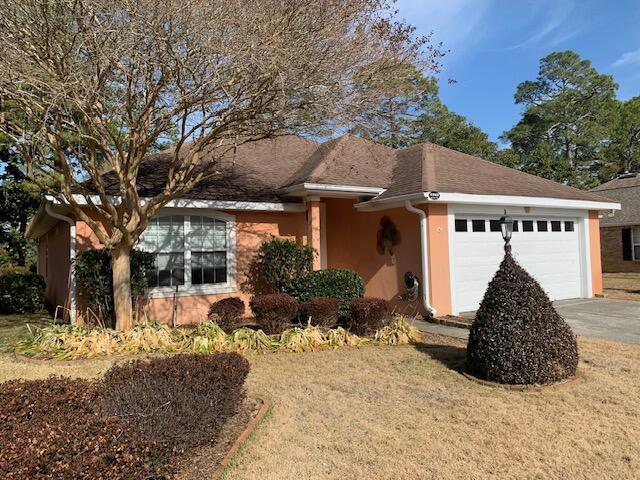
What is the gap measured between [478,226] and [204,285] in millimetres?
6801

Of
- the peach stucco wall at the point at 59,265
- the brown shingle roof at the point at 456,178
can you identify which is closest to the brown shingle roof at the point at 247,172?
the peach stucco wall at the point at 59,265

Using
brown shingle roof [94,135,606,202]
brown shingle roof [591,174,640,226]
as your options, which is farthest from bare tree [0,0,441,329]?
brown shingle roof [591,174,640,226]

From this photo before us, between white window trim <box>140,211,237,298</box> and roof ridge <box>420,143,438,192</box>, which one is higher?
roof ridge <box>420,143,438,192</box>

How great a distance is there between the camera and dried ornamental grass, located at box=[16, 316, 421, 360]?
24.9 feet

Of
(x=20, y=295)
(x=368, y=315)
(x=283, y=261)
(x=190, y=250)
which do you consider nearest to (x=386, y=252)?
(x=283, y=261)

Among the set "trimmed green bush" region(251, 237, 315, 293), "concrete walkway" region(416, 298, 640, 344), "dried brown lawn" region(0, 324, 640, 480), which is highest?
"trimmed green bush" region(251, 237, 315, 293)

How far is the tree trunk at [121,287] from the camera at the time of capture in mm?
8688

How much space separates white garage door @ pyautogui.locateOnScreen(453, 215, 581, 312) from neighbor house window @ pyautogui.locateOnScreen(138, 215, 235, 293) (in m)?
5.56

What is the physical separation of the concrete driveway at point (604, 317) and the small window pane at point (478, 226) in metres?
2.59

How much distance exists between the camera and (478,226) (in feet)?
37.1

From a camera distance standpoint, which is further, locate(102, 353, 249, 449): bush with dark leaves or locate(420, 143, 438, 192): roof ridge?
locate(420, 143, 438, 192): roof ridge

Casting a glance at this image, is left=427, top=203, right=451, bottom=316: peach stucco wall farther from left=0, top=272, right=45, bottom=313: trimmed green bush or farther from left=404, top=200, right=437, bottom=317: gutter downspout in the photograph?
left=0, top=272, right=45, bottom=313: trimmed green bush

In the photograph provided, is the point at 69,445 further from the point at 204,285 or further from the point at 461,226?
the point at 461,226

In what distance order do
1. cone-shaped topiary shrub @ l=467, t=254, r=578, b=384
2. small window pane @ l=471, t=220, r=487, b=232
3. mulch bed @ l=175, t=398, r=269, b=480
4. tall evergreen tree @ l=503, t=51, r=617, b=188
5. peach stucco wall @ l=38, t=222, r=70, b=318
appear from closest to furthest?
1. mulch bed @ l=175, t=398, r=269, b=480
2. cone-shaped topiary shrub @ l=467, t=254, r=578, b=384
3. small window pane @ l=471, t=220, r=487, b=232
4. peach stucco wall @ l=38, t=222, r=70, b=318
5. tall evergreen tree @ l=503, t=51, r=617, b=188
